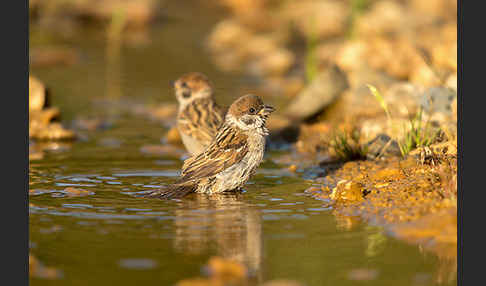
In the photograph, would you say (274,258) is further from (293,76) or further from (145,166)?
(293,76)

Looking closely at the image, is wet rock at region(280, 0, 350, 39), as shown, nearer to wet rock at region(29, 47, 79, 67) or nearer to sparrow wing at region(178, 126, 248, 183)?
wet rock at region(29, 47, 79, 67)

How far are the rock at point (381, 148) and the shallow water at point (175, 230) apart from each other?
3.55ft

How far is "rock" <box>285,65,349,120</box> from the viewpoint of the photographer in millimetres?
12875

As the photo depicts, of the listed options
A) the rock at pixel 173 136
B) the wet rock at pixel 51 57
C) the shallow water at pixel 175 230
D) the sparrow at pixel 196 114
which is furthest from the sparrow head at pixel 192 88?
the wet rock at pixel 51 57

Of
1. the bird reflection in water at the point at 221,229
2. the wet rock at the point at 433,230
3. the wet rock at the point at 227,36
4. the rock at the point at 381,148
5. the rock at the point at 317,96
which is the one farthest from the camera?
the wet rock at the point at 227,36

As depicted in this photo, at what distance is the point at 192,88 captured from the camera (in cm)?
1138

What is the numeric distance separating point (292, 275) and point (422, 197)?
2.22m

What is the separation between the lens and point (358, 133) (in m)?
11.1

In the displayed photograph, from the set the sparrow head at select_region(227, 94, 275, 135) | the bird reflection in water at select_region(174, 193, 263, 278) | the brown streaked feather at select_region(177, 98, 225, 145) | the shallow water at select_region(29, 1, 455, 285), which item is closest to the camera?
the shallow water at select_region(29, 1, 455, 285)

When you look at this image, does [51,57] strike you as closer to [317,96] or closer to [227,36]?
[227,36]

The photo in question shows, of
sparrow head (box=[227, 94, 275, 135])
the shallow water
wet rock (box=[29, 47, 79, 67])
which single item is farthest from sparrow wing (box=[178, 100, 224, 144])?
wet rock (box=[29, 47, 79, 67])

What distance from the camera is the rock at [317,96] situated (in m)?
12.9

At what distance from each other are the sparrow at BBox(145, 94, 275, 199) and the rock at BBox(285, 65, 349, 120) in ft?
12.4

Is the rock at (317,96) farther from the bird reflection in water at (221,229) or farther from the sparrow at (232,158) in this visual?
the bird reflection in water at (221,229)
